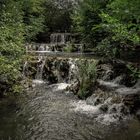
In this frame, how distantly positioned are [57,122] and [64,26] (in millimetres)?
25238

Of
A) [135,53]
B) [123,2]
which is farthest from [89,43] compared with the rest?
[123,2]

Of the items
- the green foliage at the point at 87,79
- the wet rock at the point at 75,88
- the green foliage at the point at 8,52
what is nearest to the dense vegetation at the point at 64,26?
the green foliage at the point at 8,52

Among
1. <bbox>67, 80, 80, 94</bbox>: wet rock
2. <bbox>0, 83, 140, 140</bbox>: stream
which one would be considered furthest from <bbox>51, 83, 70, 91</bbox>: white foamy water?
<bbox>0, 83, 140, 140</bbox>: stream

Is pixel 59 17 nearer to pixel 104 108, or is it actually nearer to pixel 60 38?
pixel 60 38

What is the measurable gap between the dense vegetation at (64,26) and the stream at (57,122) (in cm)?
116

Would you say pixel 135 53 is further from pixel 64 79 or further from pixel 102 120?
pixel 102 120

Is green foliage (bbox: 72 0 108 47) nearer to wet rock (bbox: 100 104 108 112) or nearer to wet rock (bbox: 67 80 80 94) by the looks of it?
wet rock (bbox: 67 80 80 94)

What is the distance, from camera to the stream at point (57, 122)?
945cm

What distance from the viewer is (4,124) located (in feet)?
34.2

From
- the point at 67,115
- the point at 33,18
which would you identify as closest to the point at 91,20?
the point at 33,18

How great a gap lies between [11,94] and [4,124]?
3.98 m

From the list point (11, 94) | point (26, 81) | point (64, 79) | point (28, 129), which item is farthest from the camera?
point (64, 79)

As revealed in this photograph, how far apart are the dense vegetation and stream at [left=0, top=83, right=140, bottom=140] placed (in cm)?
116

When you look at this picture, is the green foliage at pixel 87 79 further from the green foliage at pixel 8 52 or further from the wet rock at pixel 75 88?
the green foliage at pixel 8 52
